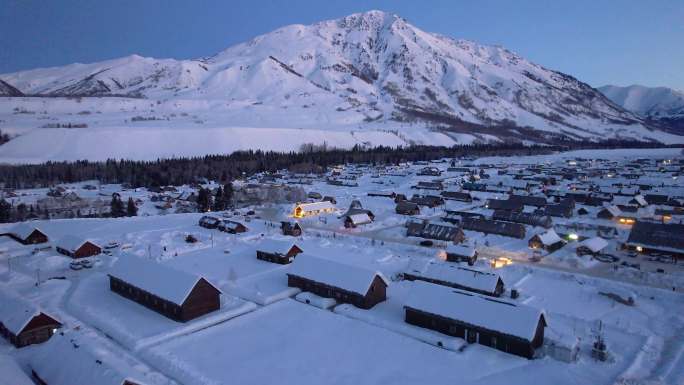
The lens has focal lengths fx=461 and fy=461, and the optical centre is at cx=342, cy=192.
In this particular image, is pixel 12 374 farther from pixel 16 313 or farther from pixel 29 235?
pixel 29 235

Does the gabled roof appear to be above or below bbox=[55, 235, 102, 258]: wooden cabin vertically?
above

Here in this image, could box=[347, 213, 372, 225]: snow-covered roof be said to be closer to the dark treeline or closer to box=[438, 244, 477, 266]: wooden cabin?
box=[438, 244, 477, 266]: wooden cabin

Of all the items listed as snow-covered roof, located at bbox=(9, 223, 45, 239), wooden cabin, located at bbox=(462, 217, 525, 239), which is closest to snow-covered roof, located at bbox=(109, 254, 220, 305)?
snow-covered roof, located at bbox=(9, 223, 45, 239)

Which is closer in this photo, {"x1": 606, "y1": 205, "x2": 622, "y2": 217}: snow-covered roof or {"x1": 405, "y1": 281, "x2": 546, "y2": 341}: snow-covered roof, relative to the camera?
{"x1": 405, "y1": 281, "x2": 546, "y2": 341}: snow-covered roof

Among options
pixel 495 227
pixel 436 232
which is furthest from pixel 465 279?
pixel 495 227

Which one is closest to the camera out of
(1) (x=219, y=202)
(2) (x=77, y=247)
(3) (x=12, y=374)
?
(3) (x=12, y=374)

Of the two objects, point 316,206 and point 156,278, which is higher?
point 316,206

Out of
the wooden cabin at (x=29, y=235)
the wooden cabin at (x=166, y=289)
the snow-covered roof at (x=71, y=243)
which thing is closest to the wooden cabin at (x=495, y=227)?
the wooden cabin at (x=166, y=289)

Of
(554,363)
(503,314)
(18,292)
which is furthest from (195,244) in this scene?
(554,363)
